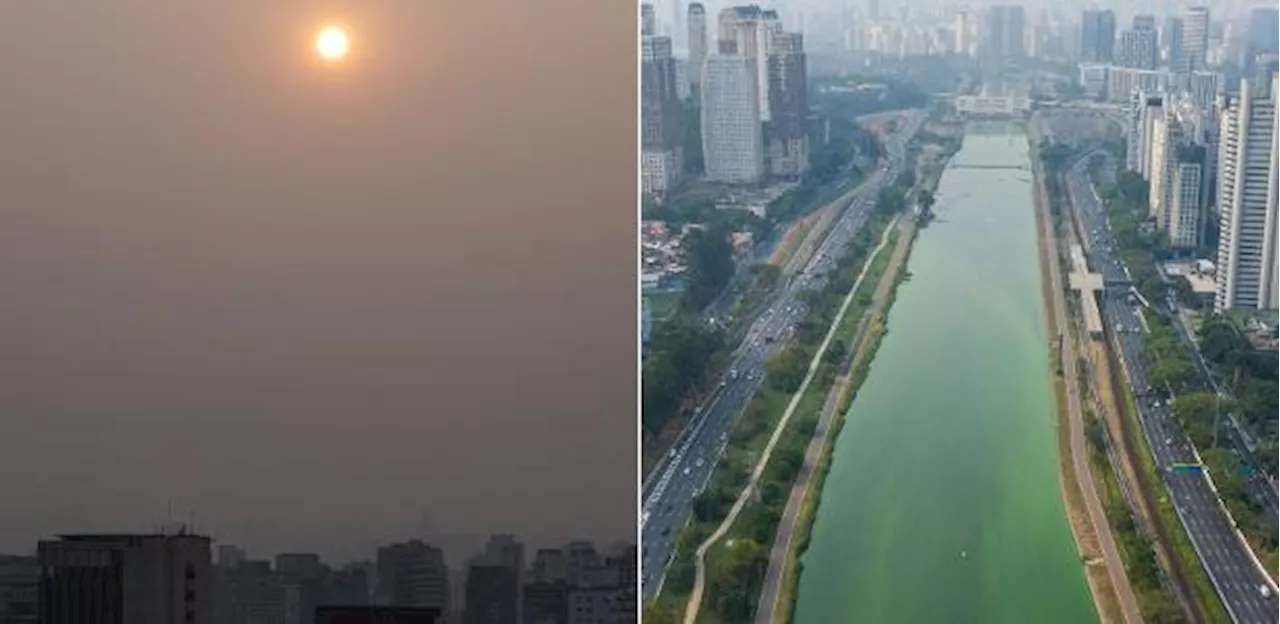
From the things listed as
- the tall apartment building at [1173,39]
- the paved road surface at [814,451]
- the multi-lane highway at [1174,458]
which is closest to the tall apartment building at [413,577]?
the paved road surface at [814,451]

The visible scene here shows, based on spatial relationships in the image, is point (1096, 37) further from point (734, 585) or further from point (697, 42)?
point (734, 585)

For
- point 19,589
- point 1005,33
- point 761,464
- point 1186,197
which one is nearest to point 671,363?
point 761,464

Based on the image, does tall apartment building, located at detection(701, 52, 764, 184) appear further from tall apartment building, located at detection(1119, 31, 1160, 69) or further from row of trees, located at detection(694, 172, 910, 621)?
tall apartment building, located at detection(1119, 31, 1160, 69)

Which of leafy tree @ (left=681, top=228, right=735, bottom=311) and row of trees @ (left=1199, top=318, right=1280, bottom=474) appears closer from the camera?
row of trees @ (left=1199, top=318, right=1280, bottom=474)

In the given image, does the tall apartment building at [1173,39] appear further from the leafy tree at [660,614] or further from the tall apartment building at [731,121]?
the leafy tree at [660,614]

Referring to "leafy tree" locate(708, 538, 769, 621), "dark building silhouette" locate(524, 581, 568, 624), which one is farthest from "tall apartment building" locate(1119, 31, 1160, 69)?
"dark building silhouette" locate(524, 581, 568, 624)

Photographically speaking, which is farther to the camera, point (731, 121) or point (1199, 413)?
point (731, 121)
